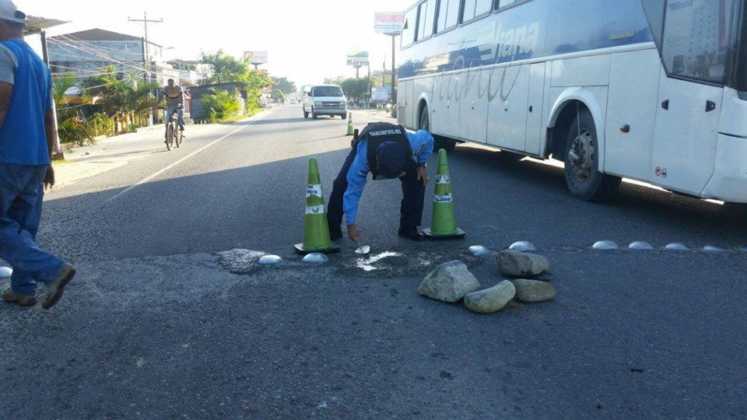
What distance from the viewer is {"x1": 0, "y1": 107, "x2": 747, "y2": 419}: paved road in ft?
10.4

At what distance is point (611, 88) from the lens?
794 centimetres

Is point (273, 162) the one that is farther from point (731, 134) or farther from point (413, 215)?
point (731, 134)

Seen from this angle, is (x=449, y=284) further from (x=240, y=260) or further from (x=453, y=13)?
(x=453, y=13)

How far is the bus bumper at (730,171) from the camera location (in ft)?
20.0

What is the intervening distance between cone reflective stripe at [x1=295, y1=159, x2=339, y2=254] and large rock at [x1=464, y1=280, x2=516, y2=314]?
1759 millimetres

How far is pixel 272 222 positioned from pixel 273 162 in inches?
278

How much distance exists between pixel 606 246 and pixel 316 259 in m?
2.59

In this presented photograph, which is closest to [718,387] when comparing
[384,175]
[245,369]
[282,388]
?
[282,388]

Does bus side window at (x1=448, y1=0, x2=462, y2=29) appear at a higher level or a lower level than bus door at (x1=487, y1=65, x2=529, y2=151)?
higher

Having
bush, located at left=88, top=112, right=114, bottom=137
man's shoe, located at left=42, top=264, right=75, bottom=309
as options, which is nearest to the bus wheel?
man's shoe, located at left=42, top=264, right=75, bottom=309

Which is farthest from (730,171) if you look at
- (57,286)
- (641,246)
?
(57,286)

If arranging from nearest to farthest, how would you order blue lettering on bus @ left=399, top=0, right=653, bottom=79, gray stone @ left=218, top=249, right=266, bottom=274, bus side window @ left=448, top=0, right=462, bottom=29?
gray stone @ left=218, top=249, right=266, bottom=274
blue lettering on bus @ left=399, top=0, right=653, bottom=79
bus side window @ left=448, top=0, right=462, bottom=29

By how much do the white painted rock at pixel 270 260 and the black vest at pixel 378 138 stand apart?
1059 millimetres

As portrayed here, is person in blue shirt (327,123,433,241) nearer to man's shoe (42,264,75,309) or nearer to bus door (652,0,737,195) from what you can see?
man's shoe (42,264,75,309)
